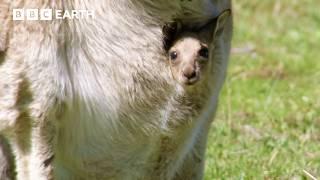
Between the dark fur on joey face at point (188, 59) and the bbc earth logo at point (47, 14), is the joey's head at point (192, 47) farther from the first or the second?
the bbc earth logo at point (47, 14)

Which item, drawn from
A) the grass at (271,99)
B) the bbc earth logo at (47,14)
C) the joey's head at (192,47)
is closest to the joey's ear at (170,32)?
the joey's head at (192,47)

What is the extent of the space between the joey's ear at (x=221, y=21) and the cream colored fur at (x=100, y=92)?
5 centimetres

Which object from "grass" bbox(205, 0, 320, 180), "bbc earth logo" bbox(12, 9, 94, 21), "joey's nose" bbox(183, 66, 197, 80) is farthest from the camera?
"grass" bbox(205, 0, 320, 180)

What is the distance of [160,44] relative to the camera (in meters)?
4.73

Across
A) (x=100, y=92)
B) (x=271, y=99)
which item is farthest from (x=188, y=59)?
(x=271, y=99)

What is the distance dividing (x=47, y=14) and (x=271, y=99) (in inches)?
196

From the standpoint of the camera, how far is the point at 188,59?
4652mm

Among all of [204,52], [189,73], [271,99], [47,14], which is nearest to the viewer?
[47,14]

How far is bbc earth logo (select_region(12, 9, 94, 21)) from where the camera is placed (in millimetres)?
4480

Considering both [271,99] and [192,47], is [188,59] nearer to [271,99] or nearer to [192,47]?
[192,47]

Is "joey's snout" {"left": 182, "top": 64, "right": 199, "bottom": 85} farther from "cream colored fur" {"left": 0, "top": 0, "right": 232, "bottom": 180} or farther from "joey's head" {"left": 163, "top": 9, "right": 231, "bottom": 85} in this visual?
"cream colored fur" {"left": 0, "top": 0, "right": 232, "bottom": 180}

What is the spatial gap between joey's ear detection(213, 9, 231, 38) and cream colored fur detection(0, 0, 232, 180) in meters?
0.05

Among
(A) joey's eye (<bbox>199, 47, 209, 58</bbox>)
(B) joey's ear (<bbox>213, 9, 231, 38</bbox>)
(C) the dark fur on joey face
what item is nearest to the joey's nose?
(C) the dark fur on joey face

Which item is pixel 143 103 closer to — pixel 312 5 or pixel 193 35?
pixel 193 35
